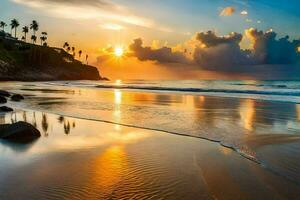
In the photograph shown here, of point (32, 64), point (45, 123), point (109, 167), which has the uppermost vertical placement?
point (32, 64)

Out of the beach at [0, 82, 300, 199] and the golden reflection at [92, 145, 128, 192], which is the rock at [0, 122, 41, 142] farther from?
the golden reflection at [92, 145, 128, 192]

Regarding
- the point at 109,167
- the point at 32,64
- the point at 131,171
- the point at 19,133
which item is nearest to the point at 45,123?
the point at 19,133

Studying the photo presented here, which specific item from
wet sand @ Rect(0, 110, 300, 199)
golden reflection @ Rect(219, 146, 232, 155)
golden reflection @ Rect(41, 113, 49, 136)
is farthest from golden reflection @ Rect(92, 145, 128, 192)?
golden reflection @ Rect(41, 113, 49, 136)

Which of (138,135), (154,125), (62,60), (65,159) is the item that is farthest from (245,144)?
(62,60)

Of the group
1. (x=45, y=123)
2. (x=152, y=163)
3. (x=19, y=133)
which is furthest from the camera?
(x=45, y=123)

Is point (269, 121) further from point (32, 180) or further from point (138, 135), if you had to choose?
point (32, 180)

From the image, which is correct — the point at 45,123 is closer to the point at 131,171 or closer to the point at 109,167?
the point at 109,167

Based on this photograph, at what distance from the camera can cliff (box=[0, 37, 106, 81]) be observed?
13425 cm

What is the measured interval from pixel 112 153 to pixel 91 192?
148 inches

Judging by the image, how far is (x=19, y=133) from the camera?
42.1ft

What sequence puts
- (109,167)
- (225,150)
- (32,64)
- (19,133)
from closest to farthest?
(109,167) < (225,150) < (19,133) < (32,64)

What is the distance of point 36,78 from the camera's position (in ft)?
483

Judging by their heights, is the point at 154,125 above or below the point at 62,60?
below

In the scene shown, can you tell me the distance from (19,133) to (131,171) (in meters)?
6.33
